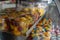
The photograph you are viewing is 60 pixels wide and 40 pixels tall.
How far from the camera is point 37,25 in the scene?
1122 mm

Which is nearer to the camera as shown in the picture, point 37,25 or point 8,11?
point 8,11

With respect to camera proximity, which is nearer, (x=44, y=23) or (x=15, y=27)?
(x=15, y=27)

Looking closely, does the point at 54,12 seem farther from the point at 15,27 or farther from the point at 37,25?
the point at 15,27

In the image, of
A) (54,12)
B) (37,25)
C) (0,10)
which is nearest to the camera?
(0,10)

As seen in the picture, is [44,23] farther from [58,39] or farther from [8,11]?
[8,11]

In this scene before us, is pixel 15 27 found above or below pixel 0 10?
below

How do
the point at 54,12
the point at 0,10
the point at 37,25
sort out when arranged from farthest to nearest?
the point at 54,12, the point at 37,25, the point at 0,10

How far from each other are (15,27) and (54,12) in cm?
40

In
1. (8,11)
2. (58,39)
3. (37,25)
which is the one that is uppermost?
(8,11)

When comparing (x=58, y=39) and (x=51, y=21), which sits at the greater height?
(x=51, y=21)

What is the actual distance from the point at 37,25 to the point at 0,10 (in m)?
0.33

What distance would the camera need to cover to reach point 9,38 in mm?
1029

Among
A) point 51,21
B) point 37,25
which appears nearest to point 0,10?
point 37,25

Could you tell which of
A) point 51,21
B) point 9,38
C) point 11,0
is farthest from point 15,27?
point 51,21
